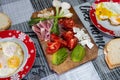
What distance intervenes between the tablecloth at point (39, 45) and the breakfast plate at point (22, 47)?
59mm

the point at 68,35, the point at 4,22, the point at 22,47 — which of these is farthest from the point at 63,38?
the point at 4,22

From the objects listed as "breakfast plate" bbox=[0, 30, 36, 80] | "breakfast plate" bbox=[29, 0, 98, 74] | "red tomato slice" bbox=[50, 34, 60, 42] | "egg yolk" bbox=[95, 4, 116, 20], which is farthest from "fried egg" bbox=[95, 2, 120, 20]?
"breakfast plate" bbox=[0, 30, 36, 80]

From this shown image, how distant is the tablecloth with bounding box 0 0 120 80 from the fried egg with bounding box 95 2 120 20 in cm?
7

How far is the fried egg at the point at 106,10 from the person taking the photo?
4.04ft

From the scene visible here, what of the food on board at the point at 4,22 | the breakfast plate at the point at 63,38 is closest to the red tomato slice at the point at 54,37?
the breakfast plate at the point at 63,38

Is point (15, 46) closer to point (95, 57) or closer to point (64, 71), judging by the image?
point (64, 71)

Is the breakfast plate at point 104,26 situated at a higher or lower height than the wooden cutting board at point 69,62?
higher

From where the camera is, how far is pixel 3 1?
1.46m

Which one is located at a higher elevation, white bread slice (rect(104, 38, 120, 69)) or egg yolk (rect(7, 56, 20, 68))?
egg yolk (rect(7, 56, 20, 68))

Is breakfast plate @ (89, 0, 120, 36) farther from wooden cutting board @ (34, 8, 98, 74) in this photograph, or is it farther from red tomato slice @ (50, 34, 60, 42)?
red tomato slice @ (50, 34, 60, 42)

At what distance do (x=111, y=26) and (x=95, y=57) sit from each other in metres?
0.19

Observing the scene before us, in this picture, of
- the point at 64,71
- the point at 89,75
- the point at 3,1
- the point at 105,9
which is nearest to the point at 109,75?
the point at 89,75

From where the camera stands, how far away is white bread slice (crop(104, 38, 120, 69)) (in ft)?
3.63

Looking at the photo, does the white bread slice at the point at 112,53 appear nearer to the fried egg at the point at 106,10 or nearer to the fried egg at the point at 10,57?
the fried egg at the point at 106,10
